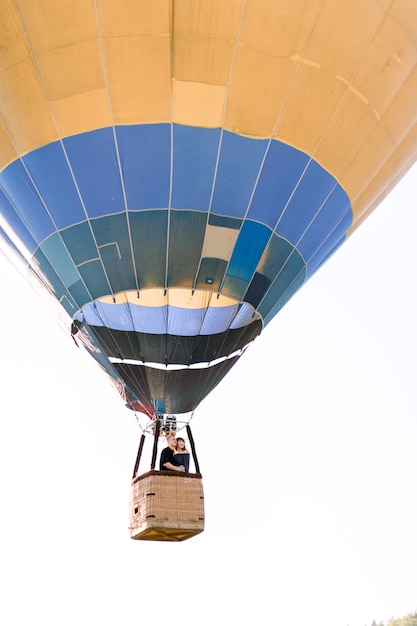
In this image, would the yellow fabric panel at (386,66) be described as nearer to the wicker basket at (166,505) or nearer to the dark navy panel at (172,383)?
the dark navy panel at (172,383)

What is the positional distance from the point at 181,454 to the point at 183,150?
202 centimetres

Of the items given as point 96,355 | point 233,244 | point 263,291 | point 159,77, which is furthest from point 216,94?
point 96,355

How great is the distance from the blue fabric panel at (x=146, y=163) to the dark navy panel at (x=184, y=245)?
0.48 feet

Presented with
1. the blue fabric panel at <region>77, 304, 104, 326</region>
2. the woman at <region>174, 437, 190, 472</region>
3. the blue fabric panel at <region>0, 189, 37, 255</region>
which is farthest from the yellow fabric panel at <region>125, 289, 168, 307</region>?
the woman at <region>174, 437, 190, 472</region>

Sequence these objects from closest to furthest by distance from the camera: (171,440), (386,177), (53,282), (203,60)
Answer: (203,60) < (53,282) < (171,440) < (386,177)

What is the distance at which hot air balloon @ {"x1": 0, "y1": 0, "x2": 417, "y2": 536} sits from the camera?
5266 millimetres

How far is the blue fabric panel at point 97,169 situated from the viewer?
5496mm

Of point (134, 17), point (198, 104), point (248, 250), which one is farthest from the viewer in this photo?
point (248, 250)

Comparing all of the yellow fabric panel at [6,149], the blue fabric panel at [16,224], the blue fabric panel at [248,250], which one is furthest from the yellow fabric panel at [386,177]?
the yellow fabric panel at [6,149]

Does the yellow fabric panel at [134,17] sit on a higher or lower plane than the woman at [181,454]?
higher

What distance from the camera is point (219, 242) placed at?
5742mm

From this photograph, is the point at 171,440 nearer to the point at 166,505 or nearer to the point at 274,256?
the point at 166,505

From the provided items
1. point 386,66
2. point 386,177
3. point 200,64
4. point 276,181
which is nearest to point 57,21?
point 200,64

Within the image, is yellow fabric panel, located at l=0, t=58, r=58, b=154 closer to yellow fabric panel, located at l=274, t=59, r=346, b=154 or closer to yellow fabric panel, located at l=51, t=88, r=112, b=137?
yellow fabric panel, located at l=51, t=88, r=112, b=137
